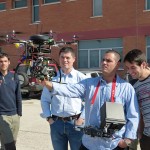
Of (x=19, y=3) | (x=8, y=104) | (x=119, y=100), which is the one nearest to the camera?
(x=119, y=100)

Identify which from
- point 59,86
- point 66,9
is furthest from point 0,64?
point 66,9

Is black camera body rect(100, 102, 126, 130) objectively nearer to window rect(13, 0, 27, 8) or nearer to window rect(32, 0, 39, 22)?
window rect(32, 0, 39, 22)

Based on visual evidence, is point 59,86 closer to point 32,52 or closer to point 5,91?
point 32,52

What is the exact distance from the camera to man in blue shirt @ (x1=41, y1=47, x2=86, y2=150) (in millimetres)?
4234

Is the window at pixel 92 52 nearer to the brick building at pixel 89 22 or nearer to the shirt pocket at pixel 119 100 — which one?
the brick building at pixel 89 22

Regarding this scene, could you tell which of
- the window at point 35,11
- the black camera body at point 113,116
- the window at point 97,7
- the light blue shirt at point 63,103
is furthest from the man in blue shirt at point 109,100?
the window at point 35,11

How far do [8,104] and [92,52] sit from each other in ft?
62.3

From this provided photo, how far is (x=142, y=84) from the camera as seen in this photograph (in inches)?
139

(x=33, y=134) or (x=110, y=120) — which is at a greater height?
(x=110, y=120)

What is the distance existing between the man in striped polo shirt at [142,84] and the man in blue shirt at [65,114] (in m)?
0.84

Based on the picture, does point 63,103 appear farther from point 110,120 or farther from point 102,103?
point 110,120

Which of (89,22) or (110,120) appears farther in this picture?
(89,22)

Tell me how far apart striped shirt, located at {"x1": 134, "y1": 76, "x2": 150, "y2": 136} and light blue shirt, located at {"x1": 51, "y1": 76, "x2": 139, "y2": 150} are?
0.19 meters

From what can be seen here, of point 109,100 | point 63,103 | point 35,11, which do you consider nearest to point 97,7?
point 35,11
